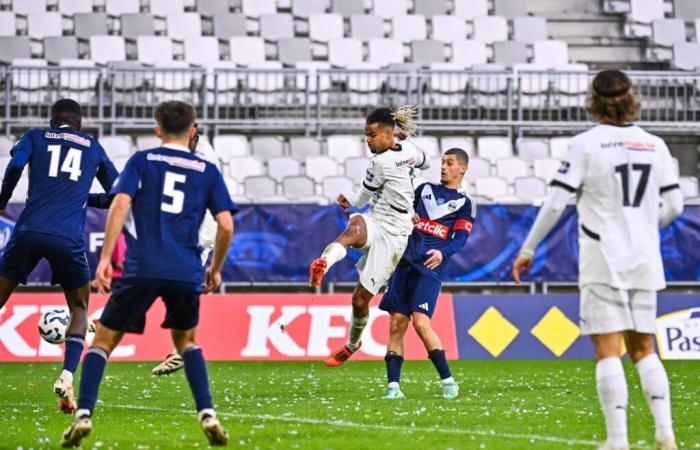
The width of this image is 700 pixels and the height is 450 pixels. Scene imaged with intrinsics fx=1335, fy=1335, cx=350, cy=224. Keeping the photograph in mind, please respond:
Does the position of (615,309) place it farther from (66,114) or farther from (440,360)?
(66,114)

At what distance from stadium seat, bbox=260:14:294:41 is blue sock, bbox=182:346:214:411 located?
1725cm

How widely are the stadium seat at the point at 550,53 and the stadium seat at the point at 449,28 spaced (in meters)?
1.38

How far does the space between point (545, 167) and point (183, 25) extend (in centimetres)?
727

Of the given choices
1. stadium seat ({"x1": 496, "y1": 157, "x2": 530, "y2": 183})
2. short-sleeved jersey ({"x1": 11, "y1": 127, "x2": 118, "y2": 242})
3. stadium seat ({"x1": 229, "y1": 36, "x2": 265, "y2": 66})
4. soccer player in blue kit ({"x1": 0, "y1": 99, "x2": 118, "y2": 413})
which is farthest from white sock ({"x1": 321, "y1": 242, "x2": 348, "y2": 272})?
stadium seat ({"x1": 229, "y1": 36, "x2": 265, "y2": 66})

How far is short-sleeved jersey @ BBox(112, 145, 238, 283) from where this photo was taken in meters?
7.74

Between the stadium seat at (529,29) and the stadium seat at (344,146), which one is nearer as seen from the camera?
the stadium seat at (344,146)


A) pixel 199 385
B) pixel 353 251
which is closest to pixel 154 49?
pixel 353 251

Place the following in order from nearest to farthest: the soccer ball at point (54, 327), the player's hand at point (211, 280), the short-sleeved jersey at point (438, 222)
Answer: the player's hand at point (211, 280)
the soccer ball at point (54, 327)
the short-sleeved jersey at point (438, 222)

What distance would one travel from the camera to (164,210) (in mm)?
7773

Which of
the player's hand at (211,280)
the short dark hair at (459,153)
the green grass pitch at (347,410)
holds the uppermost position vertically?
the short dark hair at (459,153)

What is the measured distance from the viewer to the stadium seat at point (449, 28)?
988 inches

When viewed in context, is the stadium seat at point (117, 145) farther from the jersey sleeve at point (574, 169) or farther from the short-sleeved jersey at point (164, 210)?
the jersey sleeve at point (574, 169)

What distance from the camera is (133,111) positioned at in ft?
74.0

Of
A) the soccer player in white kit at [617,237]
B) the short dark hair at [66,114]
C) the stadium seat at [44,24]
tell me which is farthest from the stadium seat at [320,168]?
the soccer player in white kit at [617,237]
